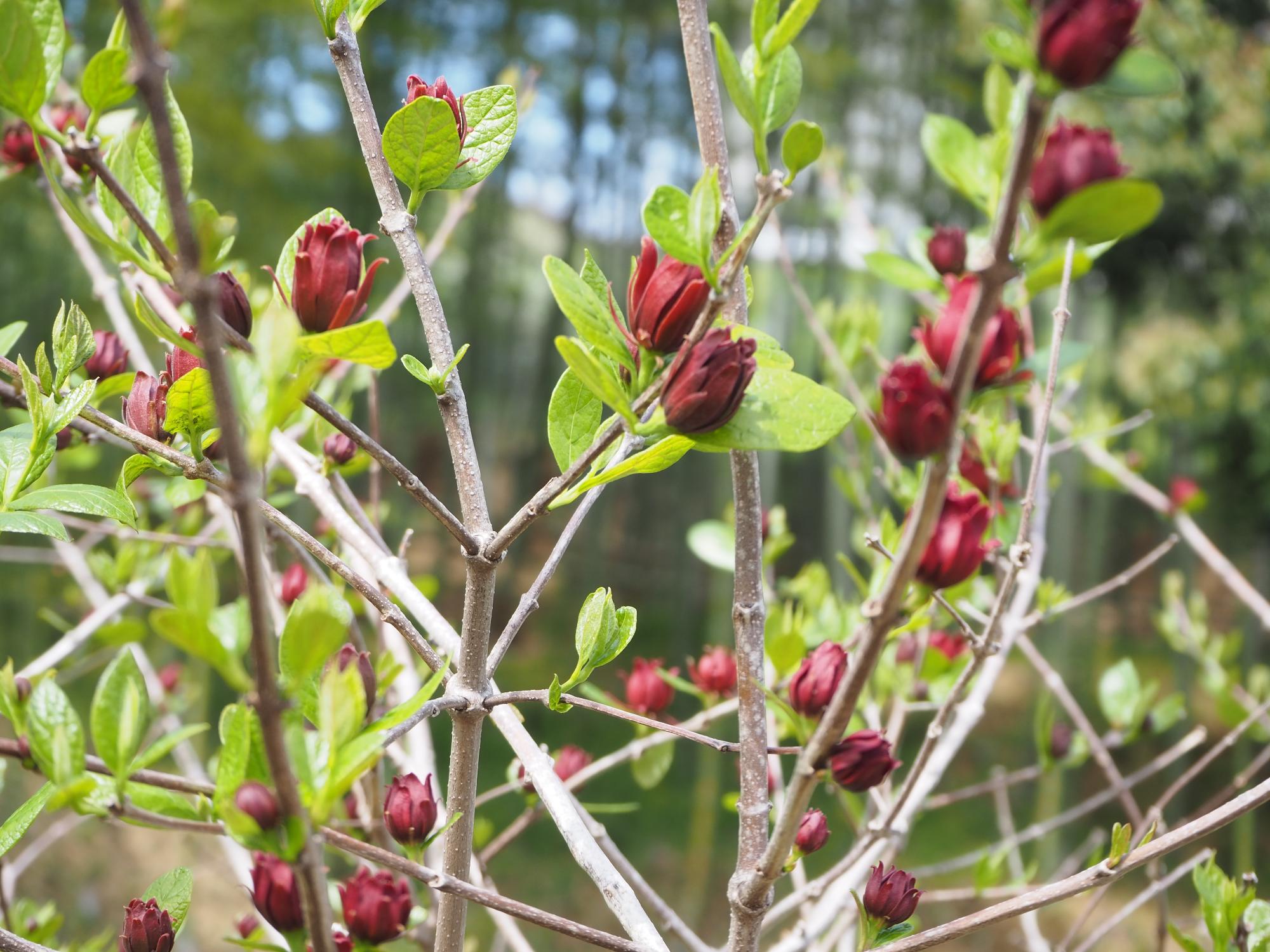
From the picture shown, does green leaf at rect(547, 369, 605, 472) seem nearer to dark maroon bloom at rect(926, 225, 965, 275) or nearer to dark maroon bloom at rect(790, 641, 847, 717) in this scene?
dark maroon bloom at rect(790, 641, 847, 717)

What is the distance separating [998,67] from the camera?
556 mm

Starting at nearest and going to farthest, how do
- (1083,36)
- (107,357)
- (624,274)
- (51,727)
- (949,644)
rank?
(1083,36)
(51,727)
(107,357)
(949,644)
(624,274)

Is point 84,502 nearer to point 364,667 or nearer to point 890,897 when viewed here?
point 364,667

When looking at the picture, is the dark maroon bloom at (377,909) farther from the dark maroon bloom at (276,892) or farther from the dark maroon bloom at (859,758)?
the dark maroon bloom at (859,758)

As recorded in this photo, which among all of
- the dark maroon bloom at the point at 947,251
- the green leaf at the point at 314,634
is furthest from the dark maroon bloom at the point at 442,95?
the dark maroon bloom at the point at 947,251

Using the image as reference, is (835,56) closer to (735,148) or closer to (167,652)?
(735,148)

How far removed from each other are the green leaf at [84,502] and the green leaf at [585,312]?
0.70ft

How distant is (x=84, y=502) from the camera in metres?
0.39

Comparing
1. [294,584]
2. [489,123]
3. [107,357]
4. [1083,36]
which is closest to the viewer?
[1083,36]

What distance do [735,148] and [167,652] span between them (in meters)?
3.14

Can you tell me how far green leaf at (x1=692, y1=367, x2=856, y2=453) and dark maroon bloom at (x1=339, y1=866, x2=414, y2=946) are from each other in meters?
0.21

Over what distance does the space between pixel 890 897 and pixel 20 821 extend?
35 cm

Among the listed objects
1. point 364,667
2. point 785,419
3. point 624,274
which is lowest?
point 624,274

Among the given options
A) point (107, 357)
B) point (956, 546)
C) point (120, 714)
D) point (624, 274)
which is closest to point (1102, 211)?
point (956, 546)
